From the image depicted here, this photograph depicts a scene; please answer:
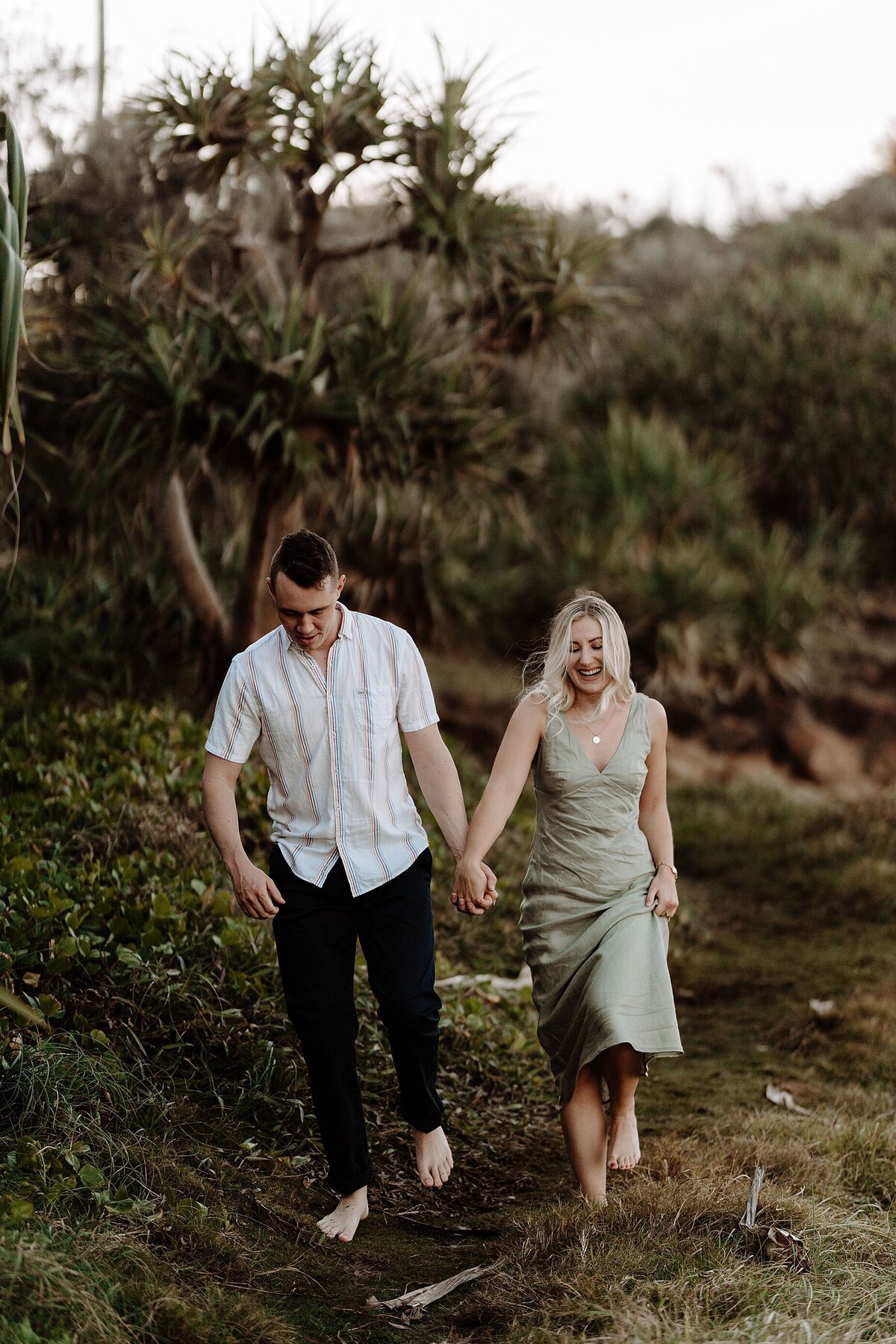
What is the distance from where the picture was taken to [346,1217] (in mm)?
4070

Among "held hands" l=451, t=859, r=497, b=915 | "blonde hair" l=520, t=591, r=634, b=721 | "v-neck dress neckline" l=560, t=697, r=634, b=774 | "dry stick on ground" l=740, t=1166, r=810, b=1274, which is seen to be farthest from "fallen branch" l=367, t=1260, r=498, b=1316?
"blonde hair" l=520, t=591, r=634, b=721

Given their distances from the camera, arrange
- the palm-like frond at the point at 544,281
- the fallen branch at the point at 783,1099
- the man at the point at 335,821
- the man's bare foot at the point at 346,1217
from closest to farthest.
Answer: the man at the point at 335,821, the man's bare foot at the point at 346,1217, the fallen branch at the point at 783,1099, the palm-like frond at the point at 544,281

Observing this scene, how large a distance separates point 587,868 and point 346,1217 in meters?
1.31

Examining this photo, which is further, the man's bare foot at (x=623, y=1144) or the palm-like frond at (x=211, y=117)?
the palm-like frond at (x=211, y=117)

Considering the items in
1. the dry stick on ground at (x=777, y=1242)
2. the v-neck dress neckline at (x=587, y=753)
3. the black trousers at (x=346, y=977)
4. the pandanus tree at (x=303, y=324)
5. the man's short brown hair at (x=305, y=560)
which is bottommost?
the dry stick on ground at (x=777, y=1242)

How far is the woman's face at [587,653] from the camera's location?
4184 millimetres

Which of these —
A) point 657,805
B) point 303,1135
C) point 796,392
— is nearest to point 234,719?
point 657,805

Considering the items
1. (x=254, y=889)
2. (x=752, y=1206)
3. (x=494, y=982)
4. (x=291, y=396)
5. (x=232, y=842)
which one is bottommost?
(x=494, y=982)

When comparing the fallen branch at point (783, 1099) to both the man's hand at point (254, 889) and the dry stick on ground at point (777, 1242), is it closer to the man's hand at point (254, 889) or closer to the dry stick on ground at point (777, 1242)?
the dry stick on ground at point (777, 1242)

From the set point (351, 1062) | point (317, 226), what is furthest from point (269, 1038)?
point (317, 226)

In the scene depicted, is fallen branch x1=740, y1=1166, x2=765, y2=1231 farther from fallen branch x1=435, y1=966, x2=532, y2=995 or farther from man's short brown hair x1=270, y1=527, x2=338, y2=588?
man's short brown hair x1=270, y1=527, x2=338, y2=588

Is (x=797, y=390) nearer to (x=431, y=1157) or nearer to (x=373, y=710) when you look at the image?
(x=373, y=710)

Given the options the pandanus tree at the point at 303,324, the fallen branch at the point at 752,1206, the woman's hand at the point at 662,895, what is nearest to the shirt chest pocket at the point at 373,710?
the woman's hand at the point at 662,895

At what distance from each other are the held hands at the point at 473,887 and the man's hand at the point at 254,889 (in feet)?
1.94
